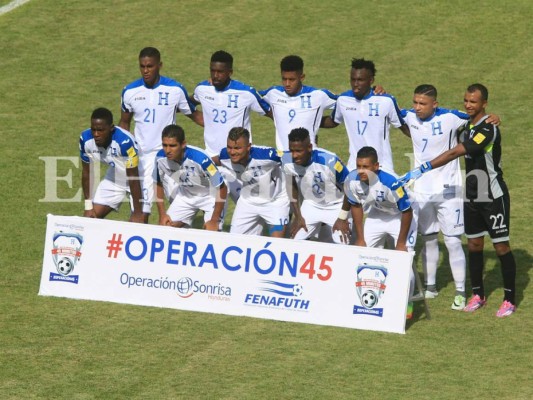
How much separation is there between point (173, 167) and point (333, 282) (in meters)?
2.82

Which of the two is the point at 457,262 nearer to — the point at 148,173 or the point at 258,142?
the point at 148,173

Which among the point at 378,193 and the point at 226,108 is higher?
the point at 226,108

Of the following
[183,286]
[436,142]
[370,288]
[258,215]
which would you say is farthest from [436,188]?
[183,286]

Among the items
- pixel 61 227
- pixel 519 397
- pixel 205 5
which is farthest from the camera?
pixel 205 5

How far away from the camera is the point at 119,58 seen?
78.6 feet

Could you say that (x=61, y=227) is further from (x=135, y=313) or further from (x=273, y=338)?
(x=273, y=338)

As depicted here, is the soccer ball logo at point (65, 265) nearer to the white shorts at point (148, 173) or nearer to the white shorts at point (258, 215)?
the white shorts at point (148, 173)

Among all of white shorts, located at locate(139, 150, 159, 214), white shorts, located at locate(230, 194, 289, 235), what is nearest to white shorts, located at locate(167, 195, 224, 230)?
white shorts, located at locate(230, 194, 289, 235)

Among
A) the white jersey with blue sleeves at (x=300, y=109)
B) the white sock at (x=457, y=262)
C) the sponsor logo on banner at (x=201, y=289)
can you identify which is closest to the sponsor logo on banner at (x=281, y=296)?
the sponsor logo on banner at (x=201, y=289)

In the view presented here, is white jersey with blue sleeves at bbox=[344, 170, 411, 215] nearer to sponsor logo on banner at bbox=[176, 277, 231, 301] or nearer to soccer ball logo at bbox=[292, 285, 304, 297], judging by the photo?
soccer ball logo at bbox=[292, 285, 304, 297]

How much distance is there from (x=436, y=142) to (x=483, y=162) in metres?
0.78

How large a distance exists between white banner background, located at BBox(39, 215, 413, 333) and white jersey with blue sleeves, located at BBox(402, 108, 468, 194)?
1.68m

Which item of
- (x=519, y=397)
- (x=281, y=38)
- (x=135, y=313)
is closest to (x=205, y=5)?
(x=281, y=38)

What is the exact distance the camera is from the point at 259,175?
51.9 feet
